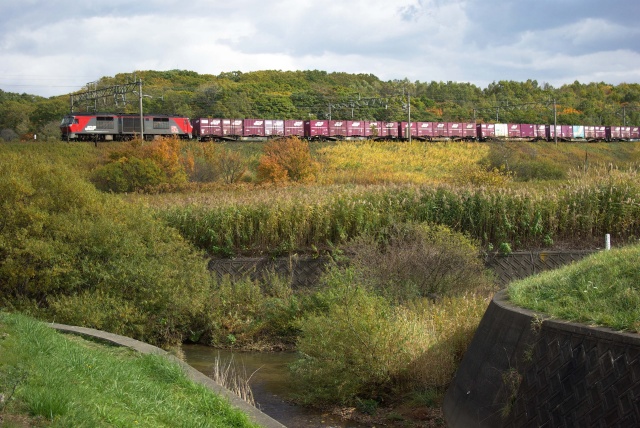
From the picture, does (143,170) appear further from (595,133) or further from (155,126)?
(595,133)

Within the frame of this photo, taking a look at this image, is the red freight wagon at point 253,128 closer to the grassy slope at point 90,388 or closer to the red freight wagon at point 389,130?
the red freight wagon at point 389,130

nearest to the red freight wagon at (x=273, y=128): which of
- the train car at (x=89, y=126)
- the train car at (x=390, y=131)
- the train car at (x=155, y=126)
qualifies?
the train car at (x=155, y=126)

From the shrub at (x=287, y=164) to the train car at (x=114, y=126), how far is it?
13.1 metres

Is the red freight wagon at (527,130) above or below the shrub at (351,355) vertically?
above

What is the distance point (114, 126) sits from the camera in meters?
59.8

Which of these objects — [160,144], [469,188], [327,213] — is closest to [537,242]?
[469,188]

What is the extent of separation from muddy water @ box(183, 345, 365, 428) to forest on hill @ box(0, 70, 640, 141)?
49.3 m

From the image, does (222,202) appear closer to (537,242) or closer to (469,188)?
(469,188)

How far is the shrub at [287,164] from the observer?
1837 inches

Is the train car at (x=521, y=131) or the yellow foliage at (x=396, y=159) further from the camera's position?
the train car at (x=521, y=131)

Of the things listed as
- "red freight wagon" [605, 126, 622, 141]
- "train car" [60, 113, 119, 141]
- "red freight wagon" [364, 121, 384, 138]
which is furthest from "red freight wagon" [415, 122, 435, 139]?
"train car" [60, 113, 119, 141]

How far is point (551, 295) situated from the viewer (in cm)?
931

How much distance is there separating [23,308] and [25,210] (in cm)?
233

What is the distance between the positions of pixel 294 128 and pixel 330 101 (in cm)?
3489
